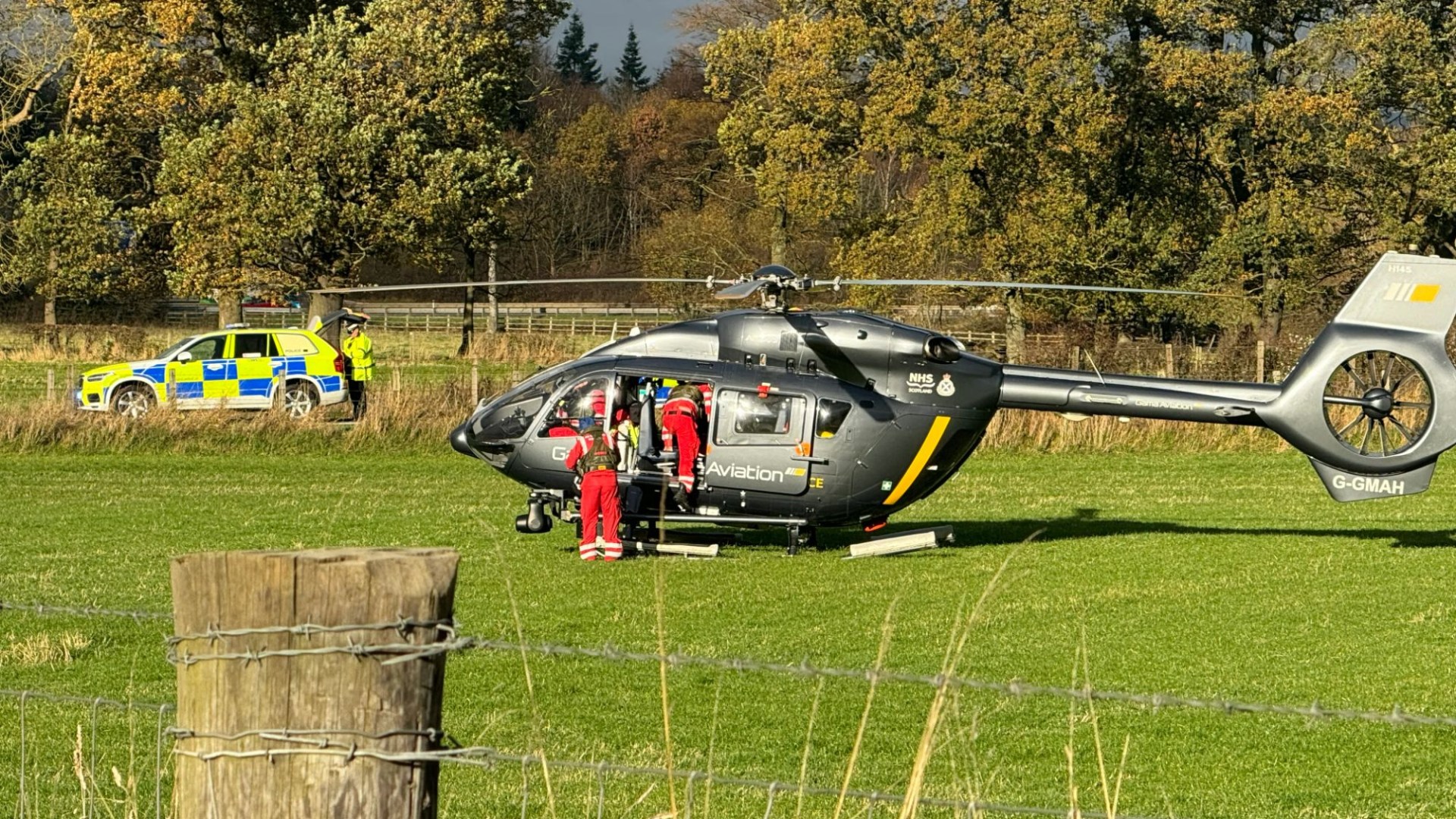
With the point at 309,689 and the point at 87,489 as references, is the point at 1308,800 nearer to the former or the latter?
the point at 309,689

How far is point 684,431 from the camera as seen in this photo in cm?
1681

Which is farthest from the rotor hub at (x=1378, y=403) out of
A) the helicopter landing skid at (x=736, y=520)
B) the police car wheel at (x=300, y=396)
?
the police car wheel at (x=300, y=396)

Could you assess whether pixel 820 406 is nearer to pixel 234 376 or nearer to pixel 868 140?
pixel 234 376

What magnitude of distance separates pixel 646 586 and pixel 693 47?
225 ft

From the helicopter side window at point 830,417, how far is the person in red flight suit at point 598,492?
1.95 m

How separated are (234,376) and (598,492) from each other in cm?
1842

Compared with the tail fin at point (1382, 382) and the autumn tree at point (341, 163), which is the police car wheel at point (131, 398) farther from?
the tail fin at point (1382, 382)

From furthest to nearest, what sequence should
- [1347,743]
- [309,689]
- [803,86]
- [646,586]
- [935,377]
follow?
[803,86], [935,377], [646,586], [1347,743], [309,689]

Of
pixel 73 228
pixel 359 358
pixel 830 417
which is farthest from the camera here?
pixel 73 228

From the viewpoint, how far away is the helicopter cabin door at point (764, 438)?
16.9m

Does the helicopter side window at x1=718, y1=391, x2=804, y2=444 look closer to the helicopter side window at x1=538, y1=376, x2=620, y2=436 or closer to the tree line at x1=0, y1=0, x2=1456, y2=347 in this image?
the helicopter side window at x1=538, y1=376, x2=620, y2=436

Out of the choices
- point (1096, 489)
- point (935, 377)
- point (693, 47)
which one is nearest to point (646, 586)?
point (935, 377)

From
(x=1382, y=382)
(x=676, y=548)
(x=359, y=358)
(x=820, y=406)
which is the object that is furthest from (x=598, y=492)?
(x=359, y=358)

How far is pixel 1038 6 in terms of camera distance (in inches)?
1738
